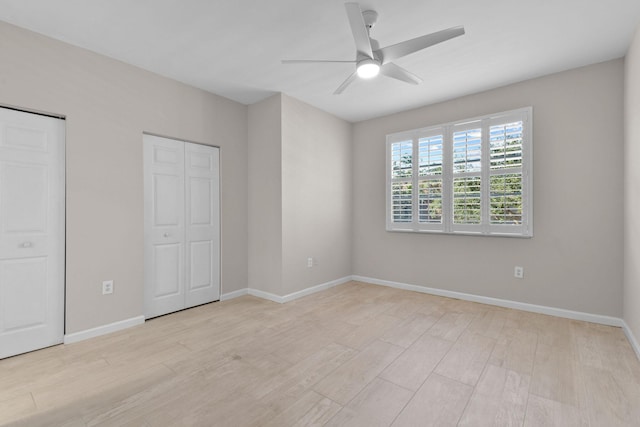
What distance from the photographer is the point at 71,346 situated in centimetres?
257

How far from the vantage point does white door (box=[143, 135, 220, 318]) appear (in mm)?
3262

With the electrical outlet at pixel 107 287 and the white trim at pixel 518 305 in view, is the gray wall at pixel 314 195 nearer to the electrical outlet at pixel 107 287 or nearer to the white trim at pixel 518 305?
the white trim at pixel 518 305

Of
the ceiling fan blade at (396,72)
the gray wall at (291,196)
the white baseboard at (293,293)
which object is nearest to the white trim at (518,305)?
the white baseboard at (293,293)

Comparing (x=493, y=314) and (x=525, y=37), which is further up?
(x=525, y=37)

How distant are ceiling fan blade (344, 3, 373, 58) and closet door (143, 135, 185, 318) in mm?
2415

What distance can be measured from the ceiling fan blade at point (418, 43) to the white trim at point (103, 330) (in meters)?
3.43

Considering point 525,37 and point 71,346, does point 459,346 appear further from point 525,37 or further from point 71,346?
point 71,346

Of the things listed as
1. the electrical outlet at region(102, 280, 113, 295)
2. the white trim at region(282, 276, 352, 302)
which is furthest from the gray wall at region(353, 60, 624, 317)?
the electrical outlet at region(102, 280, 113, 295)

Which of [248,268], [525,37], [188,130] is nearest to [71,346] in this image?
[248,268]

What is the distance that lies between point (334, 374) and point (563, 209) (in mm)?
3023

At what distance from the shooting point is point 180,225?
3510mm

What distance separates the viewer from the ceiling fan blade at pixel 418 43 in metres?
1.98

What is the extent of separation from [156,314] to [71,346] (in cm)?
79

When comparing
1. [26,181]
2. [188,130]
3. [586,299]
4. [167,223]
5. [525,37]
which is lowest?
[586,299]
